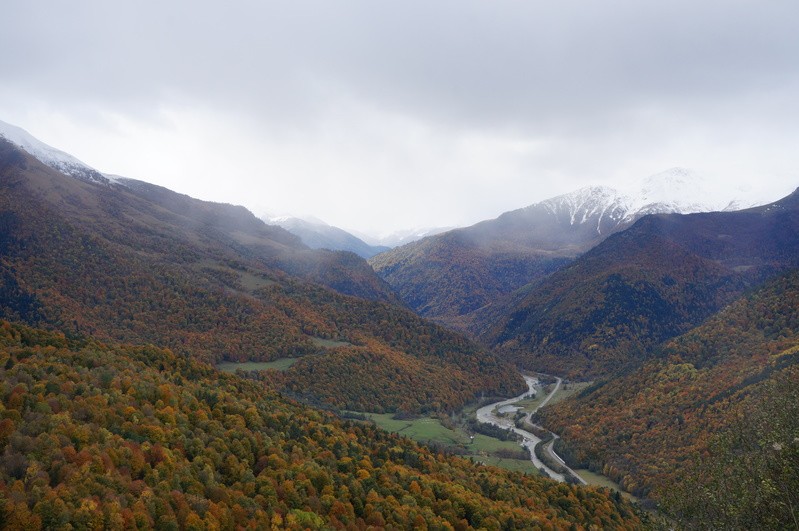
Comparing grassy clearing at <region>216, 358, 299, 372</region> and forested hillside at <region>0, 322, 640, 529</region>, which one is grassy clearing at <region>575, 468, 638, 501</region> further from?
grassy clearing at <region>216, 358, 299, 372</region>

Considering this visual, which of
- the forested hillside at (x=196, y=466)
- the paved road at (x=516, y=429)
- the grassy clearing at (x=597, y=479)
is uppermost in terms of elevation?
the forested hillside at (x=196, y=466)

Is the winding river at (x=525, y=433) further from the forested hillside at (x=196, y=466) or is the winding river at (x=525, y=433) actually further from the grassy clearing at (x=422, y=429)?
the forested hillside at (x=196, y=466)

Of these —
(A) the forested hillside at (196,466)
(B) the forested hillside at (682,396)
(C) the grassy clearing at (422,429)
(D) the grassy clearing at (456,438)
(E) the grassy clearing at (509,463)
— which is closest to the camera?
(A) the forested hillside at (196,466)

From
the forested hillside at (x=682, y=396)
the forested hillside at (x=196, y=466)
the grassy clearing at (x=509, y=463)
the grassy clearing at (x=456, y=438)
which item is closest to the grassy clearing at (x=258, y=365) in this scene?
the grassy clearing at (x=456, y=438)

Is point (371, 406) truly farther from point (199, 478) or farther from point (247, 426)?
point (199, 478)

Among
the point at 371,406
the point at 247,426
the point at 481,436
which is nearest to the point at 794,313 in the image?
the point at 481,436
